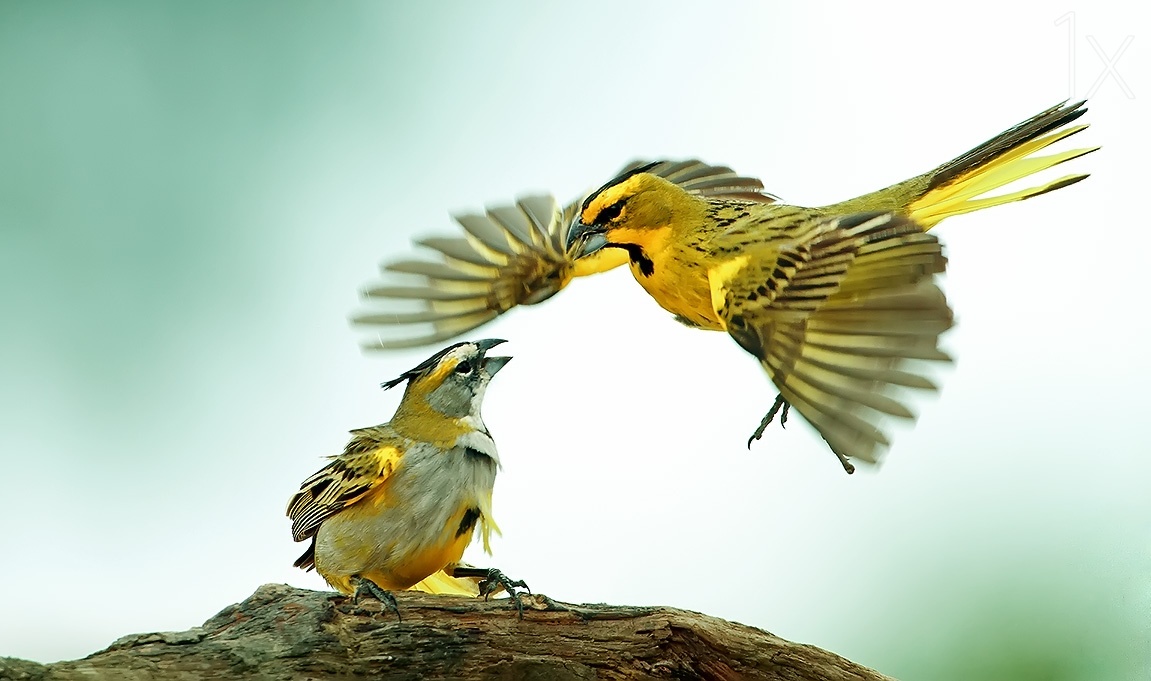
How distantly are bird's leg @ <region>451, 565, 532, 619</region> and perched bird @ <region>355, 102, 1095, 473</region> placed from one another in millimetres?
509

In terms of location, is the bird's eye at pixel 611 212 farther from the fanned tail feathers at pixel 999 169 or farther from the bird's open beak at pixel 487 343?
the fanned tail feathers at pixel 999 169

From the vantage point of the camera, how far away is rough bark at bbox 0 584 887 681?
1841 millimetres

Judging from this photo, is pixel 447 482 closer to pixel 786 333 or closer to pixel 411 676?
pixel 411 676

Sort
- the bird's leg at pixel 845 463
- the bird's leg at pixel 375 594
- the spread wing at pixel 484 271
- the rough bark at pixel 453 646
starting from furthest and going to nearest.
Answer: the spread wing at pixel 484 271, the bird's leg at pixel 375 594, the rough bark at pixel 453 646, the bird's leg at pixel 845 463

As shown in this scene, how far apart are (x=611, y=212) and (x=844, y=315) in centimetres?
61

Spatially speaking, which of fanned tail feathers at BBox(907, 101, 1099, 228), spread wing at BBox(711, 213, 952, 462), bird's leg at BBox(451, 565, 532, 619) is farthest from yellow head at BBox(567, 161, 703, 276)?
bird's leg at BBox(451, 565, 532, 619)

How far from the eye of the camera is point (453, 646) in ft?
6.31

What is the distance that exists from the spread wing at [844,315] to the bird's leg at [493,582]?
61 cm

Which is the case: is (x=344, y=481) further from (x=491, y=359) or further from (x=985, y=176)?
(x=985, y=176)

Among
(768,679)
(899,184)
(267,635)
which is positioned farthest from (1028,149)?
(267,635)

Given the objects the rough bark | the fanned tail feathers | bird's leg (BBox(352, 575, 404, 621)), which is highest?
the fanned tail feathers

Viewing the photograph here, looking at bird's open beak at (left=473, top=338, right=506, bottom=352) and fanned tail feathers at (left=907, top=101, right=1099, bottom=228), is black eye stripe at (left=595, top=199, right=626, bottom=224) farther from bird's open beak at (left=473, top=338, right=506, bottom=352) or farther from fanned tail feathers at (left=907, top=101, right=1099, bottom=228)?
fanned tail feathers at (left=907, top=101, right=1099, bottom=228)

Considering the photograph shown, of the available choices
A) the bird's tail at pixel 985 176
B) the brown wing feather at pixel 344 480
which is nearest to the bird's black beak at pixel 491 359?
the brown wing feather at pixel 344 480

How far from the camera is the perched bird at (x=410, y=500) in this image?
6.89 ft
